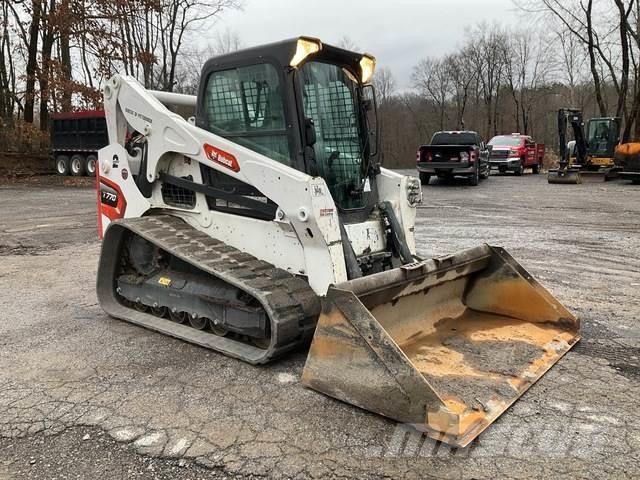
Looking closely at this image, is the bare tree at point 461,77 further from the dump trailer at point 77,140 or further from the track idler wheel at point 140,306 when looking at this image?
the track idler wheel at point 140,306

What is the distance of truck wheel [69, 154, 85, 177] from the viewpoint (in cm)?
2430

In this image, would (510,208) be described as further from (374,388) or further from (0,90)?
(0,90)

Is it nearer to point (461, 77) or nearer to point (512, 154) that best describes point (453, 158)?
point (512, 154)

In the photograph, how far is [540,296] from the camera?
467cm

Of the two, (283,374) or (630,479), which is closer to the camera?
(630,479)

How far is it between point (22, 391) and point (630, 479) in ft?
11.8

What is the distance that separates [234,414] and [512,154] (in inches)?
1023

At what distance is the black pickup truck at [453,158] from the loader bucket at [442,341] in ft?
50.1

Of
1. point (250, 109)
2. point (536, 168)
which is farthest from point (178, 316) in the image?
point (536, 168)

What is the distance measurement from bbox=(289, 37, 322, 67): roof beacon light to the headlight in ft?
4.90

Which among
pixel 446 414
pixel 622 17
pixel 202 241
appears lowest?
pixel 446 414

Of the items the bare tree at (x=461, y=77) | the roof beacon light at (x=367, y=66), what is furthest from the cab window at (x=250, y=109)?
the bare tree at (x=461, y=77)

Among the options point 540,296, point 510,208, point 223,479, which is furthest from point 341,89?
point 510,208

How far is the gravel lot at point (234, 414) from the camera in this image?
288 cm
